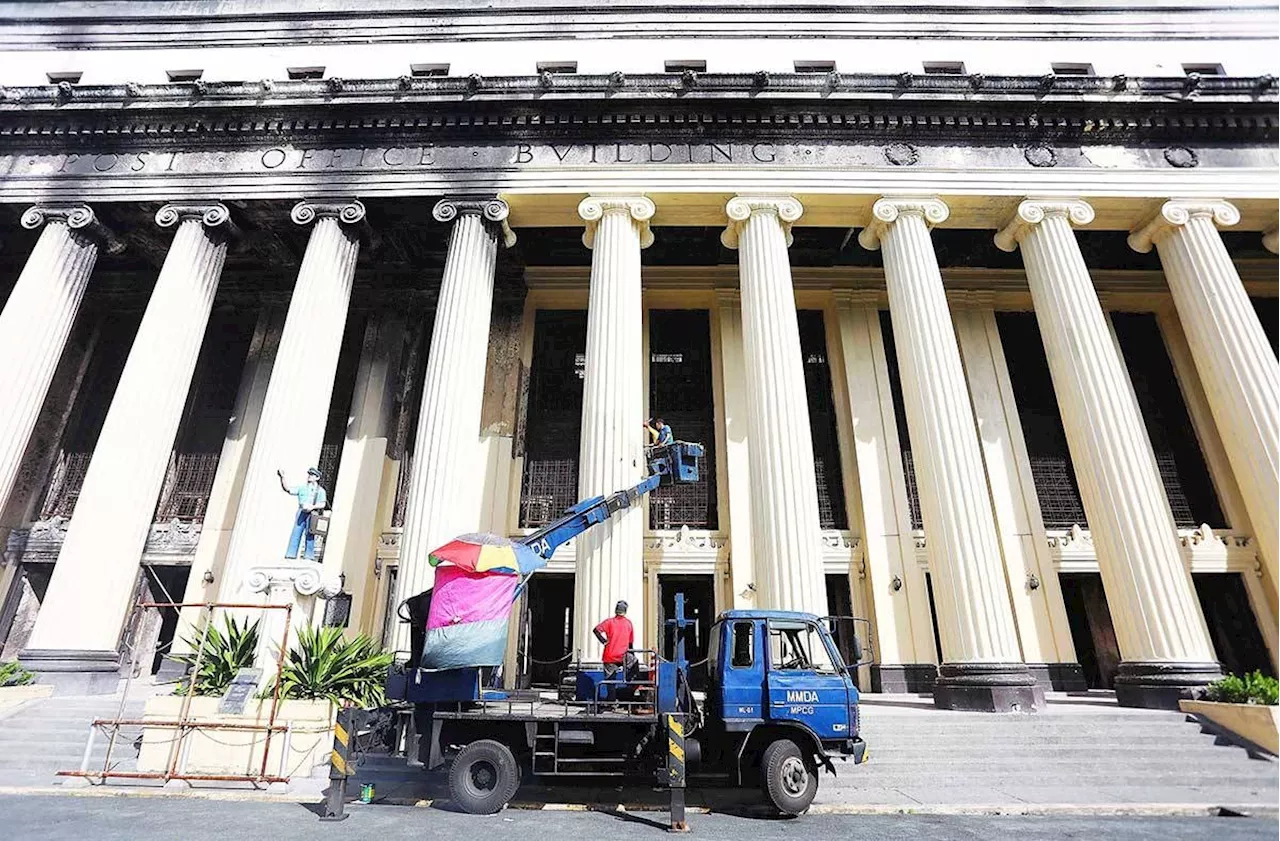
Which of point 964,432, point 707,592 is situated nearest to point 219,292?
point 707,592

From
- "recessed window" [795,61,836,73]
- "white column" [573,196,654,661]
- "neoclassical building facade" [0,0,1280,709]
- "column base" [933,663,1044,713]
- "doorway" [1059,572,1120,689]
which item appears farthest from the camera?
"recessed window" [795,61,836,73]

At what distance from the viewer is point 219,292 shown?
64.3 feet

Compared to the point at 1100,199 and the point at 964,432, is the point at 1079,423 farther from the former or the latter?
the point at 1100,199

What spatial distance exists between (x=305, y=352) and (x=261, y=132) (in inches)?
240

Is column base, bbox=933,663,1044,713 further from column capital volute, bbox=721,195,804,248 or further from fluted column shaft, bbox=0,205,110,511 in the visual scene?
fluted column shaft, bbox=0,205,110,511

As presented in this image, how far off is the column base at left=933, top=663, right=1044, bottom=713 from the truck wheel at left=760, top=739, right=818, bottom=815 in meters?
5.27

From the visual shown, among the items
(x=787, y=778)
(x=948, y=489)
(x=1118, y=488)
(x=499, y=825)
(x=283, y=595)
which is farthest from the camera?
(x=948, y=489)

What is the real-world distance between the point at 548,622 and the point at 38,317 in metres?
13.7

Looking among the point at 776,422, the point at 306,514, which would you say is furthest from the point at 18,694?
the point at 776,422

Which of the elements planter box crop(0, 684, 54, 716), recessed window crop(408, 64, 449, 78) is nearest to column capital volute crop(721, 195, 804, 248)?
recessed window crop(408, 64, 449, 78)

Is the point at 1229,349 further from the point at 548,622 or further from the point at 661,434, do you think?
the point at 548,622

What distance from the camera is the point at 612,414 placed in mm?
13148

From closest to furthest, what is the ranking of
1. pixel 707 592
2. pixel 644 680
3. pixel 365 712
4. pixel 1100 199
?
pixel 365 712
pixel 644 680
pixel 1100 199
pixel 707 592

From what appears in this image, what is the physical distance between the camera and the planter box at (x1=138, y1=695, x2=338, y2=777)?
8.54 metres
